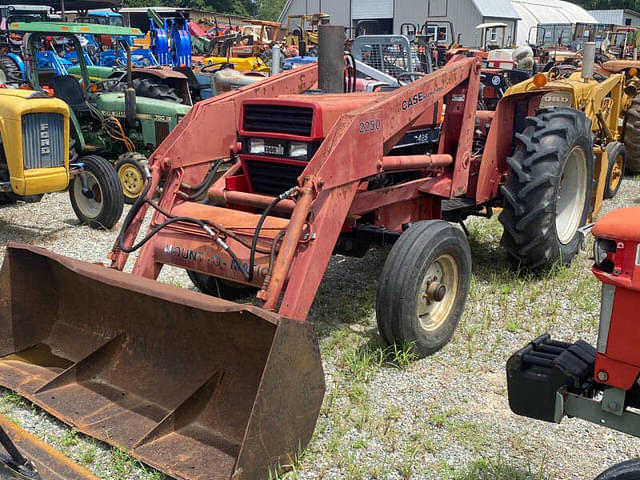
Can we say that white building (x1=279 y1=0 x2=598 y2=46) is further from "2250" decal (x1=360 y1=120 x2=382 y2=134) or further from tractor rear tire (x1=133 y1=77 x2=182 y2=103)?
"2250" decal (x1=360 y1=120 x2=382 y2=134)

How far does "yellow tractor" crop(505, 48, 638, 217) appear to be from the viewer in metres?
6.64

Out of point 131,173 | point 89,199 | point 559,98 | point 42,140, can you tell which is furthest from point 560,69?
point 42,140

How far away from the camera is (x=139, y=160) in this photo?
802cm

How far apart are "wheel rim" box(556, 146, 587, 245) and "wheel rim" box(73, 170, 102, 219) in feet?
15.0

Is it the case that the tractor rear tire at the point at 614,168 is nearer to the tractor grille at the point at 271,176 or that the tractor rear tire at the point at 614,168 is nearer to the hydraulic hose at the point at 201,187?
the tractor grille at the point at 271,176

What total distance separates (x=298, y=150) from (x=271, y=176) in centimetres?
33

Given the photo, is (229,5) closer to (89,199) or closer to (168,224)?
(89,199)

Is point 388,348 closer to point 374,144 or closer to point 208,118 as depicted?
point 374,144

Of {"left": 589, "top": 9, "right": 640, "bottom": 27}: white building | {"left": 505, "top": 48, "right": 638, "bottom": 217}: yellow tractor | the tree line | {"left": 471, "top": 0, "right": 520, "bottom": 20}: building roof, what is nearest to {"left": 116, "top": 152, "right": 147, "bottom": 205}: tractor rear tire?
{"left": 505, "top": 48, "right": 638, "bottom": 217}: yellow tractor

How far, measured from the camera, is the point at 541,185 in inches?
191

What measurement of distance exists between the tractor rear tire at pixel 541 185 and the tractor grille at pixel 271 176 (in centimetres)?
167

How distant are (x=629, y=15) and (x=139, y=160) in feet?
177

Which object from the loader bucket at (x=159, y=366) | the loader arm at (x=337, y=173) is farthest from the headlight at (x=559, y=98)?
the loader bucket at (x=159, y=366)

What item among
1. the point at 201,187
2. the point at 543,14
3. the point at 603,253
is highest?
the point at 543,14
